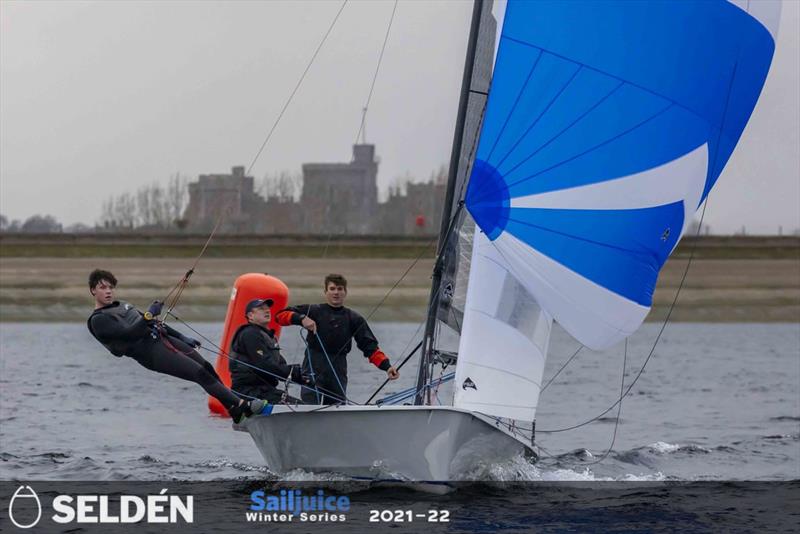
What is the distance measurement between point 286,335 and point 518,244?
29594 millimetres

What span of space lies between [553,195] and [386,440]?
2.05m

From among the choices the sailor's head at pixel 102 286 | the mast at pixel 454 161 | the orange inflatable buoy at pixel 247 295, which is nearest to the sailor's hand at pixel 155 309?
the sailor's head at pixel 102 286

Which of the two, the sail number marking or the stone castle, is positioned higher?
the stone castle

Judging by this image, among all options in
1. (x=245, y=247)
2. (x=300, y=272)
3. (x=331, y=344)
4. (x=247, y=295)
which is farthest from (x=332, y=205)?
(x=331, y=344)

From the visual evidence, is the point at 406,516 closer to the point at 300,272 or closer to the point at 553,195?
the point at 553,195

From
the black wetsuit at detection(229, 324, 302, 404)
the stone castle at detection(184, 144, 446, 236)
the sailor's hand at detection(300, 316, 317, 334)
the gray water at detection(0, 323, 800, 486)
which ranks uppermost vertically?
the stone castle at detection(184, 144, 446, 236)

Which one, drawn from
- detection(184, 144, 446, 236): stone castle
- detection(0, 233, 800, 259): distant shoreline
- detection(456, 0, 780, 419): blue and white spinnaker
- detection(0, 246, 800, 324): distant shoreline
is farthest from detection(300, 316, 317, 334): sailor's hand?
detection(184, 144, 446, 236): stone castle

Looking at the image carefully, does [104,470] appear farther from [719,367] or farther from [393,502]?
[719,367]

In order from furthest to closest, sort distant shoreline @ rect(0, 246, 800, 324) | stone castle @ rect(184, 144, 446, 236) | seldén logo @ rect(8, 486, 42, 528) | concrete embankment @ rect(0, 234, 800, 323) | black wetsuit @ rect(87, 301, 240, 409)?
stone castle @ rect(184, 144, 446, 236) < concrete embankment @ rect(0, 234, 800, 323) < distant shoreline @ rect(0, 246, 800, 324) < black wetsuit @ rect(87, 301, 240, 409) < seldén logo @ rect(8, 486, 42, 528)

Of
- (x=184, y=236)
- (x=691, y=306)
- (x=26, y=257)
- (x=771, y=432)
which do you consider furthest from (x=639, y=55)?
(x=184, y=236)

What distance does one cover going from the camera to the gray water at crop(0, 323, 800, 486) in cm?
1207

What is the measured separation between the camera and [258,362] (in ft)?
34.7

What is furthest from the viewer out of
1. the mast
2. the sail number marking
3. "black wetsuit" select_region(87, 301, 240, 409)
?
the mast

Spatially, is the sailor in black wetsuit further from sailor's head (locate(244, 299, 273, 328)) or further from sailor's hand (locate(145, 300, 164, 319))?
sailor's hand (locate(145, 300, 164, 319))
